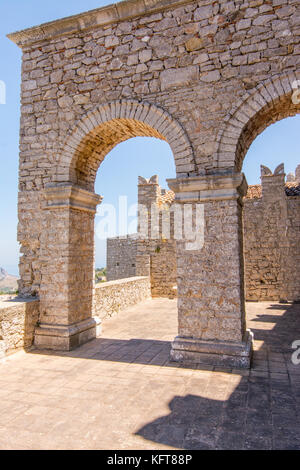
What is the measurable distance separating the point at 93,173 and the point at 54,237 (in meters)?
1.59

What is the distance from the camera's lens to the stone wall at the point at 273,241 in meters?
10.1

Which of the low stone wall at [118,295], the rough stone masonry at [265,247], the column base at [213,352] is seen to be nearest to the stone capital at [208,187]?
the column base at [213,352]

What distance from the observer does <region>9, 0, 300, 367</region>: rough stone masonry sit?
435 cm

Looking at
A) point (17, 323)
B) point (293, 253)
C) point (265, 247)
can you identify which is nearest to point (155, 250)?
point (265, 247)

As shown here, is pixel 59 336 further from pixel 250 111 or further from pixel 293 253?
pixel 293 253

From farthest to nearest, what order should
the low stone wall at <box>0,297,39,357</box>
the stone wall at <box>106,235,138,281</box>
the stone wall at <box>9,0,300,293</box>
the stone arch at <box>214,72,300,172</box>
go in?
1. the stone wall at <box>106,235,138,281</box>
2. the low stone wall at <box>0,297,39,357</box>
3. the stone wall at <box>9,0,300,293</box>
4. the stone arch at <box>214,72,300,172</box>

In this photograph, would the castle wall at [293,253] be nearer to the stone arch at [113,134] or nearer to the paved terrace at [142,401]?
the paved terrace at [142,401]

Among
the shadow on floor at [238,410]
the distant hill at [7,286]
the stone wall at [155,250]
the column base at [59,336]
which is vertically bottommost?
the distant hill at [7,286]

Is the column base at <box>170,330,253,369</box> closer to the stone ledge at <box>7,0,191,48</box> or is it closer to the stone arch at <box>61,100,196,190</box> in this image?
the stone arch at <box>61,100,196,190</box>

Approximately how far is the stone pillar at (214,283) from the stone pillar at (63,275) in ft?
6.24

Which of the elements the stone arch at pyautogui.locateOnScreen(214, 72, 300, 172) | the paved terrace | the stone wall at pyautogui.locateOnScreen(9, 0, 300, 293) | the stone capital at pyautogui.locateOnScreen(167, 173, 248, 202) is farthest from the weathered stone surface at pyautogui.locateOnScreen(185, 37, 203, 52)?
the paved terrace

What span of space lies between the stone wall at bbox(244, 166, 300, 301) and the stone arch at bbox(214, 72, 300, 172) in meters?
6.12

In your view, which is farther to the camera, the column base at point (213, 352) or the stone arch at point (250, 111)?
the stone arch at point (250, 111)
